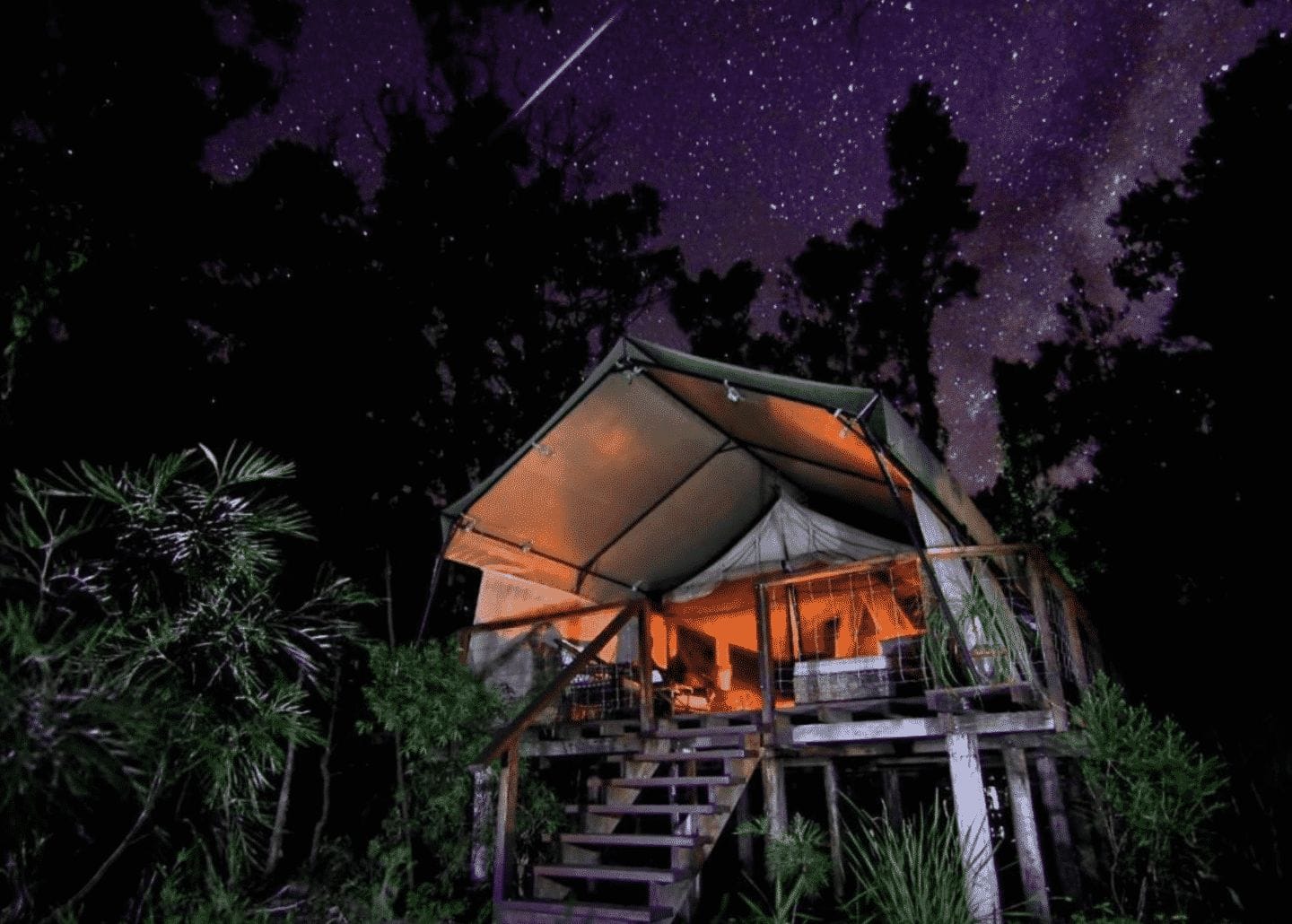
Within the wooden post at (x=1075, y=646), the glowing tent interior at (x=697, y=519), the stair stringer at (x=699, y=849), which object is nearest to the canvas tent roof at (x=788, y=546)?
the glowing tent interior at (x=697, y=519)

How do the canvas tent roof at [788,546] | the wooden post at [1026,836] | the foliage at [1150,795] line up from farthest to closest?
the canvas tent roof at [788,546], the wooden post at [1026,836], the foliage at [1150,795]

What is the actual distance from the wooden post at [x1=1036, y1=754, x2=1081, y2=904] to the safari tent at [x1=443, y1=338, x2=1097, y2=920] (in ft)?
1.79

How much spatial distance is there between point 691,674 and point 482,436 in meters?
7.63

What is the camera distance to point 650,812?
5621mm

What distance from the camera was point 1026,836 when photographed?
5090 mm

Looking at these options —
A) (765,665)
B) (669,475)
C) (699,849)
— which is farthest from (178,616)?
(669,475)

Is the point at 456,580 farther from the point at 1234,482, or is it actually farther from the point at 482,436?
the point at 1234,482

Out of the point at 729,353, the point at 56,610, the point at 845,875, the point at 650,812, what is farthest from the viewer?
the point at 729,353

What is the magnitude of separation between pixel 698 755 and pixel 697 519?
3.46 metres

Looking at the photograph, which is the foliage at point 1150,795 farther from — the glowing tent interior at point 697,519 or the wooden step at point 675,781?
the wooden step at point 675,781

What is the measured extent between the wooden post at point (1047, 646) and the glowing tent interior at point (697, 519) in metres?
0.62

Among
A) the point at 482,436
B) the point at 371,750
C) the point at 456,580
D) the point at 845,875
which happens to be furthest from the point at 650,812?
the point at 482,436

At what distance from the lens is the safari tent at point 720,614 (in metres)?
5.11

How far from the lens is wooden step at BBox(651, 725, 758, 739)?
19.1ft
